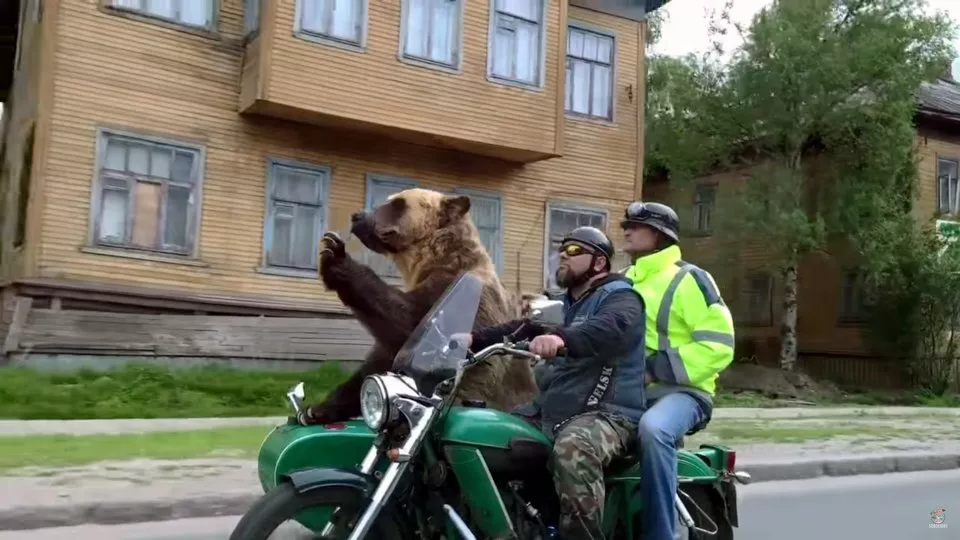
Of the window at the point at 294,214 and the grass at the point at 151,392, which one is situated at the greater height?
the window at the point at 294,214

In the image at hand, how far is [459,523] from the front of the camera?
3885mm

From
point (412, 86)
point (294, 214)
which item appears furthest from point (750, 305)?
point (294, 214)

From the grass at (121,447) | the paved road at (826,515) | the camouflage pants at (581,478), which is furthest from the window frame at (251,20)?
the camouflage pants at (581,478)

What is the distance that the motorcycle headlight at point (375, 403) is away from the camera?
371 cm

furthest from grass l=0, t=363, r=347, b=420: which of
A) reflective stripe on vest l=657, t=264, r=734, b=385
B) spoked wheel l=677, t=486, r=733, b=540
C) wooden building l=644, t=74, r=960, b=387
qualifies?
wooden building l=644, t=74, r=960, b=387

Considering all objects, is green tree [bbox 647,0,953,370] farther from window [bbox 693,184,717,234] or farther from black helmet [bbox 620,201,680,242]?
black helmet [bbox 620,201,680,242]

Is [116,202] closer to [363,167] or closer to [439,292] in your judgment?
[363,167]

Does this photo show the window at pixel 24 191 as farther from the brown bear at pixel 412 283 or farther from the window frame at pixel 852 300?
the window frame at pixel 852 300

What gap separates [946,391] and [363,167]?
50.9ft

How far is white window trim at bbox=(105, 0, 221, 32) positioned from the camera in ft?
47.5

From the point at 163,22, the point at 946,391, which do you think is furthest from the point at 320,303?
the point at 946,391

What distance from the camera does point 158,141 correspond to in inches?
587

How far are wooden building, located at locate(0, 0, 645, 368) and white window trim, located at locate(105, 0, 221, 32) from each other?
0.02m

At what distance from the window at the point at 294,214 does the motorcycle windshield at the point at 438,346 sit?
1189cm
